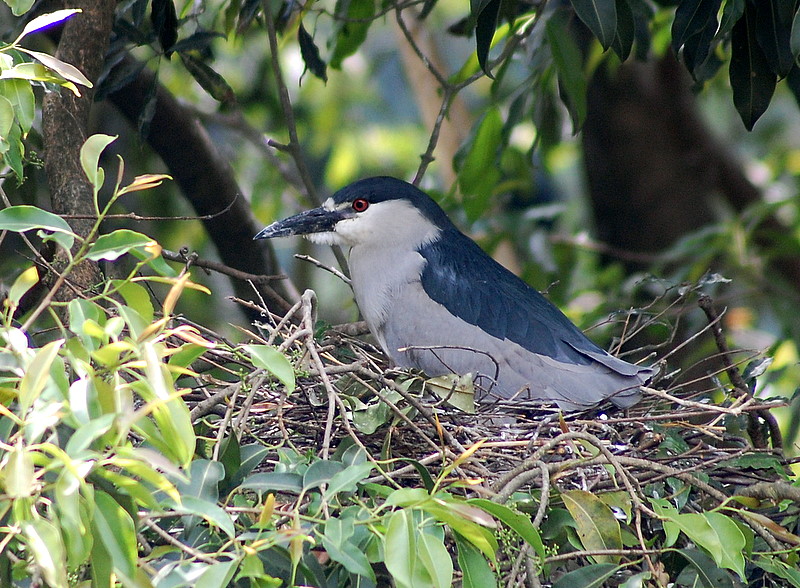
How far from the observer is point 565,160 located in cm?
889

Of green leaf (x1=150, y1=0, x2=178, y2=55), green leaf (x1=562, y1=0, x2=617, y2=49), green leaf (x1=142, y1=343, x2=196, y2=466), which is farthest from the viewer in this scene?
green leaf (x1=150, y1=0, x2=178, y2=55)

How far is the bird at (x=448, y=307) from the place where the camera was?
2.90 metres

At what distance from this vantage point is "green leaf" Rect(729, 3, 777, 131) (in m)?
2.42

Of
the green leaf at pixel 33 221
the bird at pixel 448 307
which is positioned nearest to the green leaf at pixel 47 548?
the green leaf at pixel 33 221

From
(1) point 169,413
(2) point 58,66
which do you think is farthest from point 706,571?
(2) point 58,66

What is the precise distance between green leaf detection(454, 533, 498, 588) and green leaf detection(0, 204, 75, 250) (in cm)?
79

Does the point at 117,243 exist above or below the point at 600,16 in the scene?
below

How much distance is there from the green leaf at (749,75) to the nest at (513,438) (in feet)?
1.98

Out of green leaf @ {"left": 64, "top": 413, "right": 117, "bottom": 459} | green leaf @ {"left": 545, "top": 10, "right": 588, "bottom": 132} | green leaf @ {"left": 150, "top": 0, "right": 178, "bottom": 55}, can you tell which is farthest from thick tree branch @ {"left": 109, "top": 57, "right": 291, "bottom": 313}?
green leaf @ {"left": 64, "top": 413, "right": 117, "bottom": 459}

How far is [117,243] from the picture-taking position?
56.4 inches

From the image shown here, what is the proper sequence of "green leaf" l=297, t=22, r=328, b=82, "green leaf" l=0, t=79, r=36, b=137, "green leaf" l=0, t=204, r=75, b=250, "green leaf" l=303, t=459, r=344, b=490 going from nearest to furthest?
"green leaf" l=0, t=204, r=75, b=250 < "green leaf" l=303, t=459, r=344, b=490 < "green leaf" l=0, t=79, r=36, b=137 < "green leaf" l=297, t=22, r=328, b=82

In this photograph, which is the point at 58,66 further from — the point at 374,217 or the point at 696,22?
the point at 374,217

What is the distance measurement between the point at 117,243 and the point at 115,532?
1.48 feet

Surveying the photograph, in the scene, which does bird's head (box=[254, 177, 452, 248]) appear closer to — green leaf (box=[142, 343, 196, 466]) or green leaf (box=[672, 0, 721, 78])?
green leaf (box=[672, 0, 721, 78])
